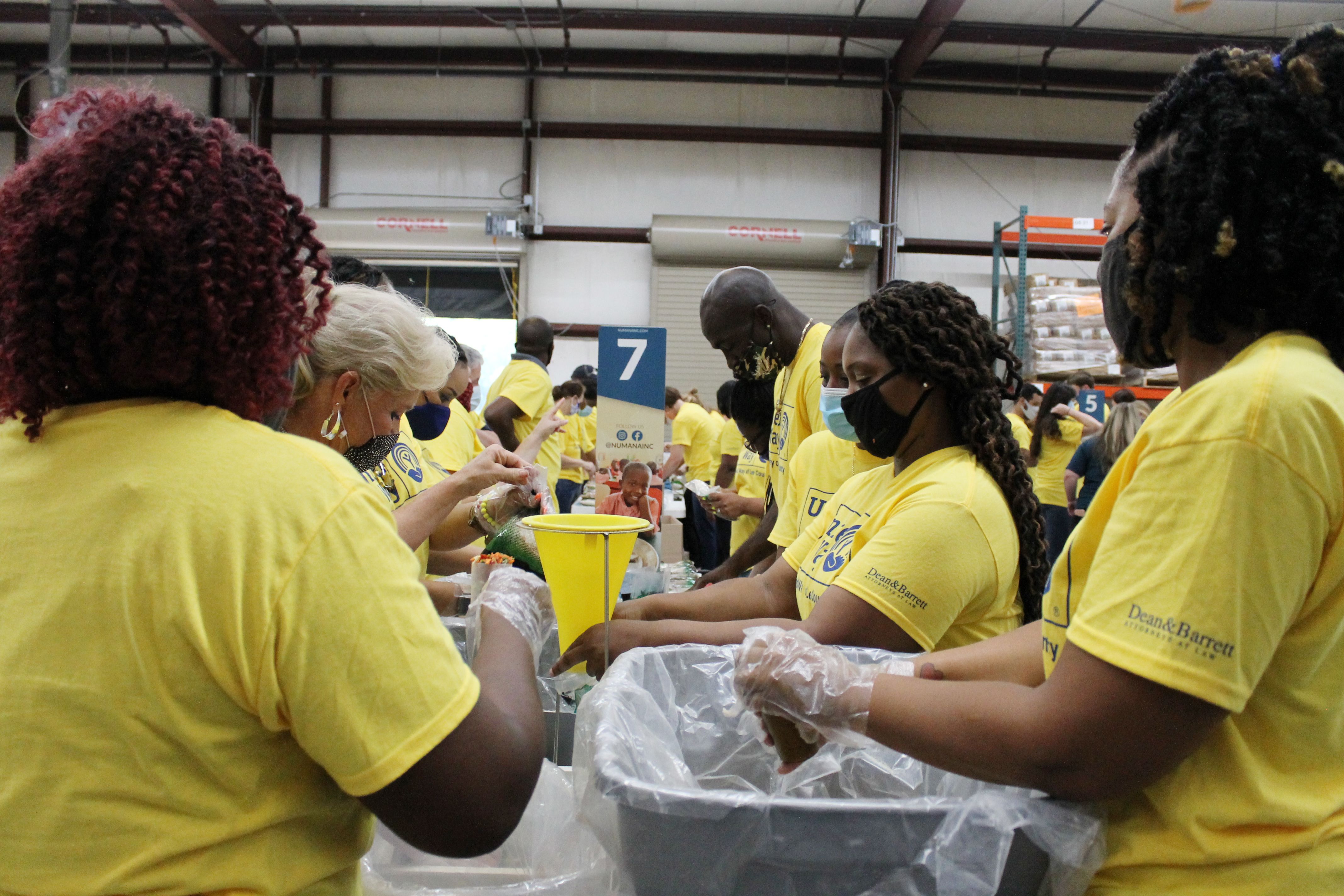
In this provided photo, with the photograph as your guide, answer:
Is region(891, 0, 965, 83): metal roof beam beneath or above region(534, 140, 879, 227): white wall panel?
above

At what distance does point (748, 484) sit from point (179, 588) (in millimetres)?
3843

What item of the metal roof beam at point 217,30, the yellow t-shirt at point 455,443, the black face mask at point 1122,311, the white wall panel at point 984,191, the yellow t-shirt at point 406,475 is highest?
the metal roof beam at point 217,30

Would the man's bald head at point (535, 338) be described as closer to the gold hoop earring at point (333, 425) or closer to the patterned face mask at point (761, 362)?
the patterned face mask at point (761, 362)

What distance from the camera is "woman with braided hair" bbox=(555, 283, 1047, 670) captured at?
134 centimetres

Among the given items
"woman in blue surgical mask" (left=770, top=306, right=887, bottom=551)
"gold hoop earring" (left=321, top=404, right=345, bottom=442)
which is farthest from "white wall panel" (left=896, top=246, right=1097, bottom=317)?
"gold hoop earring" (left=321, top=404, right=345, bottom=442)

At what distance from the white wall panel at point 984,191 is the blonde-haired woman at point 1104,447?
13.2 ft

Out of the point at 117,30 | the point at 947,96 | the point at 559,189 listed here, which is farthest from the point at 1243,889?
the point at 117,30

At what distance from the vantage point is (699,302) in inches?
346

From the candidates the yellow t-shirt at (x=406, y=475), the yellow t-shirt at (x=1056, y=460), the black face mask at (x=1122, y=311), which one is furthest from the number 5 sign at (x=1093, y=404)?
the black face mask at (x=1122, y=311)

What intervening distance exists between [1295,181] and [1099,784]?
21.7 inches

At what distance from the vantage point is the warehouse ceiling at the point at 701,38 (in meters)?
7.70

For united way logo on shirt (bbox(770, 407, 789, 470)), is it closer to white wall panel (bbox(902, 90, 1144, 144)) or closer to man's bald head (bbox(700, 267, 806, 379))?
man's bald head (bbox(700, 267, 806, 379))

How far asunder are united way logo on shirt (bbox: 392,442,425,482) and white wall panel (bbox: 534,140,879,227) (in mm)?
7194

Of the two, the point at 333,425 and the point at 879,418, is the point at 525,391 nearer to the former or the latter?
the point at 333,425
